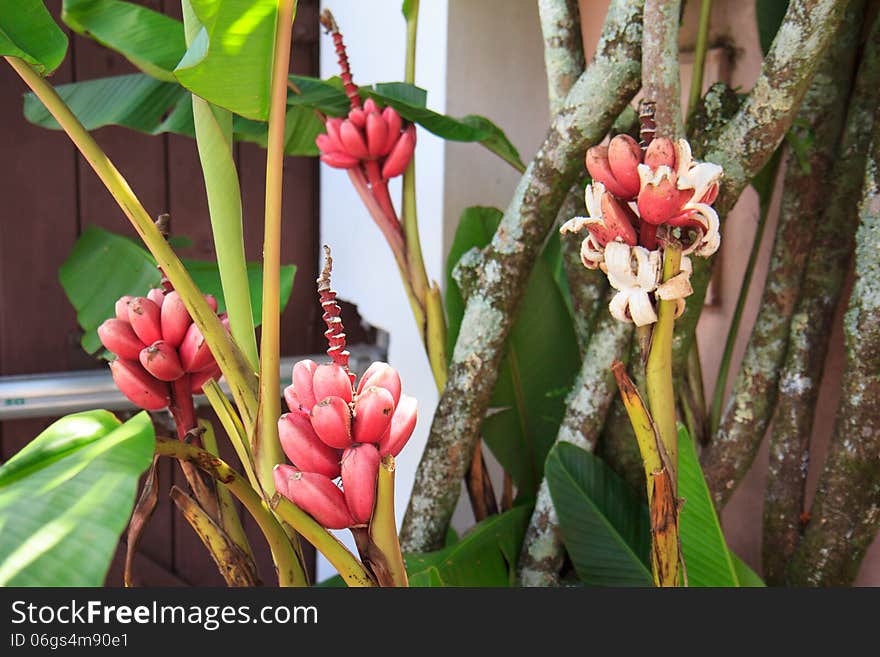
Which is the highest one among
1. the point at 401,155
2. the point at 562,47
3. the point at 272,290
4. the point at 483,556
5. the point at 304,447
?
the point at 562,47

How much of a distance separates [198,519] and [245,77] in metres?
0.31

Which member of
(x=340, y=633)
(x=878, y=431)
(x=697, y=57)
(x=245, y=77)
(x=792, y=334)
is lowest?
(x=340, y=633)

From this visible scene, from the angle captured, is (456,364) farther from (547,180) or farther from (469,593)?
(469,593)

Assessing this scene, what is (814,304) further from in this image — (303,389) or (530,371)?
(303,389)

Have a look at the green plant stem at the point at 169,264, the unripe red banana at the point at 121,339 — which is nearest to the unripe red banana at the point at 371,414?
the green plant stem at the point at 169,264

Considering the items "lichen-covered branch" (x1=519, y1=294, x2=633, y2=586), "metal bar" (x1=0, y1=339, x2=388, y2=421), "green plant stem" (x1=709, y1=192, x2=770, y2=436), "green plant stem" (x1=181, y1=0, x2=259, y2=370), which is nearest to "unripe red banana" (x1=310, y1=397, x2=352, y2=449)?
"green plant stem" (x1=181, y1=0, x2=259, y2=370)

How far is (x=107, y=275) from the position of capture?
1.14 metres

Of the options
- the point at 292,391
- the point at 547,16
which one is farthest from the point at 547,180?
the point at 292,391

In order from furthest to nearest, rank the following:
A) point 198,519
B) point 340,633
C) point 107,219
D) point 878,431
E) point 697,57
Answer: point 107,219 < point 697,57 < point 878,431 < point 198,519 < point 340,633

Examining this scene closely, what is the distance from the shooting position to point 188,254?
1.78 m

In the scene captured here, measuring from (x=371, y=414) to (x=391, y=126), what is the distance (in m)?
0.57

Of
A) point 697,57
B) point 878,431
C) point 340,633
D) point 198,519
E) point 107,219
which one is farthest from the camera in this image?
point 107,219

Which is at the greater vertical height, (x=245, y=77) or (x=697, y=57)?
(x=697, y=57)

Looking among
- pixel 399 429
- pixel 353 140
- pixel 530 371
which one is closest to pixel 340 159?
pixel 353 140
